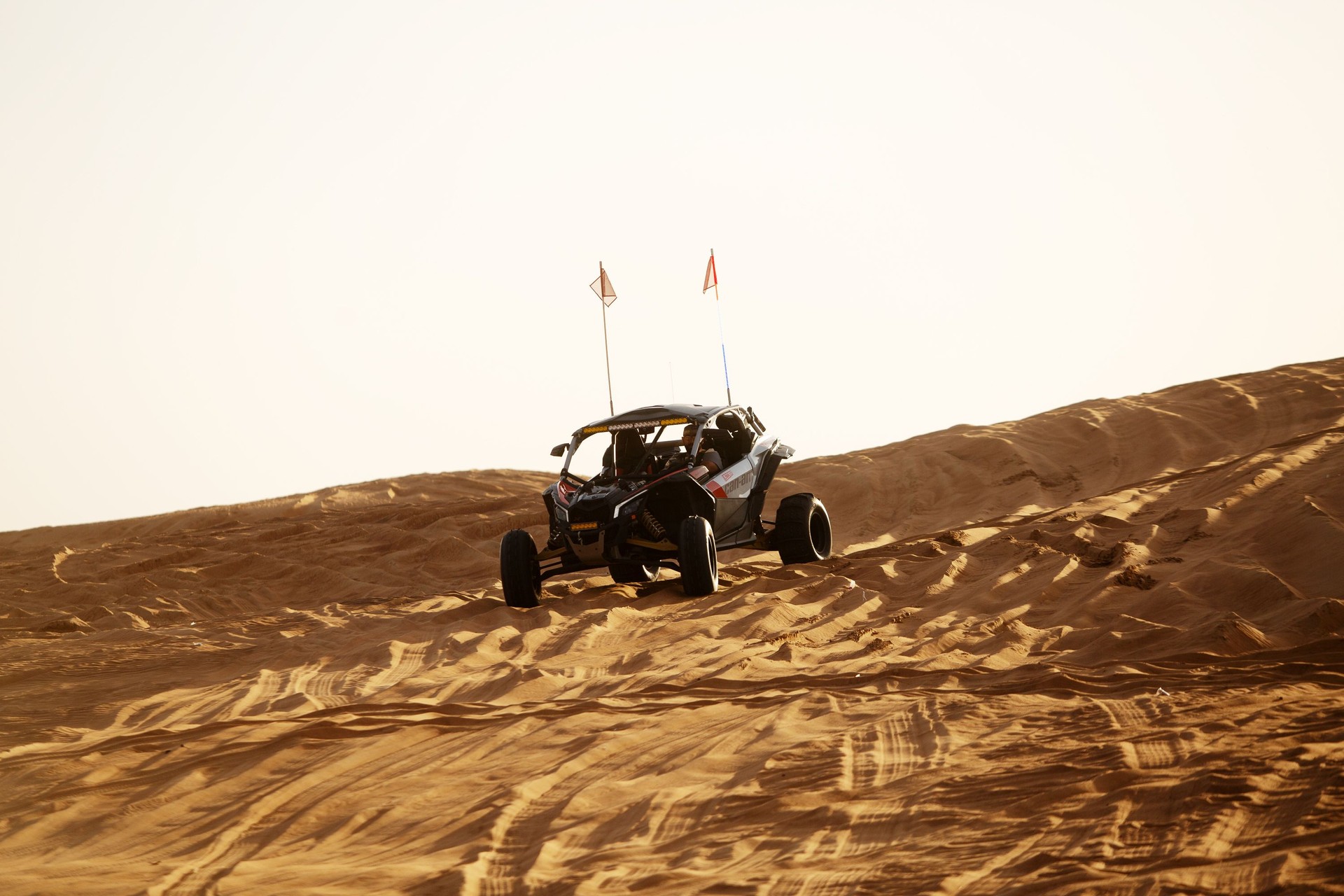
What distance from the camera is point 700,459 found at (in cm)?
1113

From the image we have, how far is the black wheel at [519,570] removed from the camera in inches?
422

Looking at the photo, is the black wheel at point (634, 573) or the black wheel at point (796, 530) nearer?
the black wheel at point (796, 530)

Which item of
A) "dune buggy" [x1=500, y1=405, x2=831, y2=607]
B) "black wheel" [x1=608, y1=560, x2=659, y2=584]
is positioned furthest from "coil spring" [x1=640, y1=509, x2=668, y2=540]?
"black wheel" [x1=608, y1=560, x2=659, y2=584]

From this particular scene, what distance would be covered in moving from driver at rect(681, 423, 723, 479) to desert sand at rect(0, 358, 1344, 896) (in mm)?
1131

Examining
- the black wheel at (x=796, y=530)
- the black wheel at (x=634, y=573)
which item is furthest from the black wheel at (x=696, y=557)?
the black wheel at (x=634, y=573)

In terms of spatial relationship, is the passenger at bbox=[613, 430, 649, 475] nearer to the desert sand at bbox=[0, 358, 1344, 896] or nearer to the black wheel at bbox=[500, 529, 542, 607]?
the desert sand at bbox=[0, 358, 1344, 896]

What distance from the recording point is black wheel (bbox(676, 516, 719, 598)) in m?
10.3

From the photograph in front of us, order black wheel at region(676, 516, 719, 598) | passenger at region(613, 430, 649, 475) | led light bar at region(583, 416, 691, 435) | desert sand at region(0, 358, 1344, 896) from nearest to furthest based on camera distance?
desert sand at region(0, 358, 1344, 896)
black wheel at region(676, 516, 719, 598)
led light bar at region(583, 416, 691, 435)
passenger at region(613, 430, 649, 475)

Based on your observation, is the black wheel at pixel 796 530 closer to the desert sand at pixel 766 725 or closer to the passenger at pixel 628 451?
the desert sand at pixel 766 725

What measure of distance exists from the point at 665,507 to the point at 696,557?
2.63ft

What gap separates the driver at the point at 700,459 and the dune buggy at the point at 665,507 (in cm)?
1

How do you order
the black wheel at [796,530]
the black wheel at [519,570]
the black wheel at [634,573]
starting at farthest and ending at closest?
the black wheel at [634,573]
the black wheel at [796,530]
the black wheel at [519,570]

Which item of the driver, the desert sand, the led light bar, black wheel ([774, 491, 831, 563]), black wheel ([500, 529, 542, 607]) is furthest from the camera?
black wheel ([774, 491, 831, 563])

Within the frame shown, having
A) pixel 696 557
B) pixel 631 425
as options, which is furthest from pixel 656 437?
pixel 696 557
